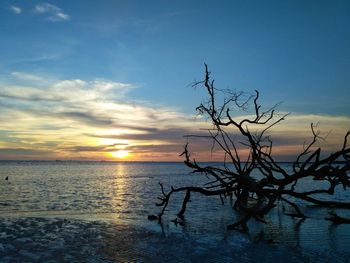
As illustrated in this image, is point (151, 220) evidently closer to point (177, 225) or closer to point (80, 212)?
point (177, 225)

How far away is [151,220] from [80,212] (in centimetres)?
419

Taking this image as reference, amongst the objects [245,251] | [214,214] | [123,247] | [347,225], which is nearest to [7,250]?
[123,247]

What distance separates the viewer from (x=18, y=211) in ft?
58.5

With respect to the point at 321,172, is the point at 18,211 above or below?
below

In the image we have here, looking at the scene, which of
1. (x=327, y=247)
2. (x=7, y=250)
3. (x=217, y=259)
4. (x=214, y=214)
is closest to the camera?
(x=217, y=259)

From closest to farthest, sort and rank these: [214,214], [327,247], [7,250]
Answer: [7,250] → [327,247] → [214,214]

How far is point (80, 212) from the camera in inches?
700

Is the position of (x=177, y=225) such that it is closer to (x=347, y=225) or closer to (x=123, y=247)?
(x=123, y=247)

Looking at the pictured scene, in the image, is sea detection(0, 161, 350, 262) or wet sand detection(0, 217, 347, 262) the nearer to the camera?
wet sand detection(0, 217, 347, 262)

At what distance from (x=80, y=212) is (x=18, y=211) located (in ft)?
9.49

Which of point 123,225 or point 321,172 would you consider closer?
point 321,172

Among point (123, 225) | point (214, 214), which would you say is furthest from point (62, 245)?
point (214, 214)

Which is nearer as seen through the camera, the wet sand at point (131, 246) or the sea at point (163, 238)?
the wet sand at point (131, 246)

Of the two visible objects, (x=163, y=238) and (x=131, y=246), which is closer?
(x=131, y=246)
